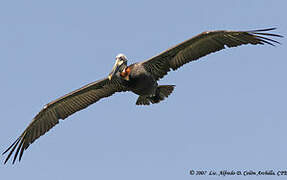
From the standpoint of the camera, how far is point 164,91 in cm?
1388

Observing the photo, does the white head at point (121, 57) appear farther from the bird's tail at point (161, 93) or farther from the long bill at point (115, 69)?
the bird's tail at point (161, 93)

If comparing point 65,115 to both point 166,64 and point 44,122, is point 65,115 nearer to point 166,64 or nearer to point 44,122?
point 44,122

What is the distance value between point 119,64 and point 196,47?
2.12 m

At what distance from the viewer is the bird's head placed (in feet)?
41.8

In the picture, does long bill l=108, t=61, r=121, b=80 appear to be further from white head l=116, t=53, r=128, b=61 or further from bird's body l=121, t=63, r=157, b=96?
bird's body l=121, t=63, r=157, b=96

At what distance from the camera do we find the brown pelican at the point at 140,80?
40.7ft

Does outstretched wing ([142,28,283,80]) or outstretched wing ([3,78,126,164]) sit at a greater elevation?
outstretched wing ([142,28,283,80])

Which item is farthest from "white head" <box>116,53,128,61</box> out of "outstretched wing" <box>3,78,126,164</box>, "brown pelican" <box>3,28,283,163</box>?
"outstretched wing" <box>3,78,126,164</box>

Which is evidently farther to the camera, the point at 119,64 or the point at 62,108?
the point at 62,108

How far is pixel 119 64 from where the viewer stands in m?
12.8

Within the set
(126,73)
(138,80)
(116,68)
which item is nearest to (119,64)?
(116,68)

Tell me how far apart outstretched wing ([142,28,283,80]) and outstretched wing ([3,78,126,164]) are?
153 cm

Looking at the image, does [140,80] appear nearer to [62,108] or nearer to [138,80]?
[138,80]

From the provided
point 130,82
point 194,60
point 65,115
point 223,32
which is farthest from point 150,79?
point 65,115
